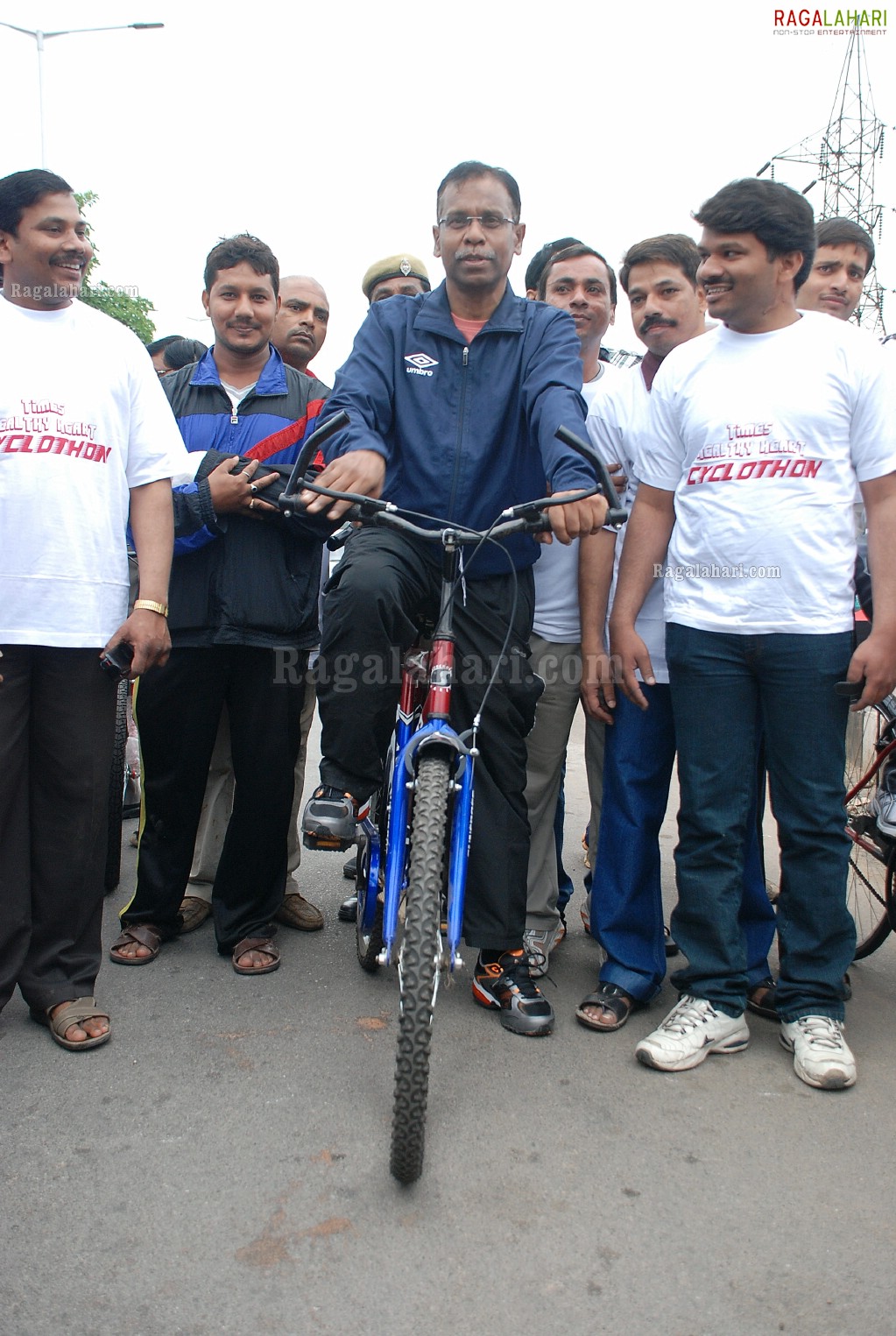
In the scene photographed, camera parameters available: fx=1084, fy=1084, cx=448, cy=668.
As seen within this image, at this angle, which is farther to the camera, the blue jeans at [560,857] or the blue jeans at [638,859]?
the blue jeans at [560,857]

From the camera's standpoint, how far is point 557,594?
149 inches

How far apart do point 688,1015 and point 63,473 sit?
7.80 feet

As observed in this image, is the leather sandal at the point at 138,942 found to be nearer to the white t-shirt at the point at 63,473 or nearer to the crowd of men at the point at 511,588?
the crowd of men at the point at 511,588

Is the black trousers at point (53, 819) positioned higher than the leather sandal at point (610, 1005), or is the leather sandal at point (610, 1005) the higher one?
the black trousers at point (53, 819)

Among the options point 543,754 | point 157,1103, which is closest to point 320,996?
point 157,1103

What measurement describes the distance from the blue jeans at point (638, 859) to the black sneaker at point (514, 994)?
28 centimetres

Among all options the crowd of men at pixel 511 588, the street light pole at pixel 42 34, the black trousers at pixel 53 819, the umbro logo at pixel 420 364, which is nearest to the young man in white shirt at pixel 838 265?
the crowd of men at pixel 511 588

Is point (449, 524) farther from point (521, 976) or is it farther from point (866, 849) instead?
point (866, 849)

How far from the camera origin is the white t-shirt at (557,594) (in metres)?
3.77

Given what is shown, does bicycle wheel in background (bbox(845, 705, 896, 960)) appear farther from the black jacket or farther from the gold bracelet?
the gold bracelet

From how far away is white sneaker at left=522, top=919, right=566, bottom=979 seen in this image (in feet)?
12.0

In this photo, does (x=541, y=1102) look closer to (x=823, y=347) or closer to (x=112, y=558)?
(x=112, y=558)

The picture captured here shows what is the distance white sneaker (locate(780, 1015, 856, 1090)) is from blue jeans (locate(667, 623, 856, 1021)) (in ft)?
0.13

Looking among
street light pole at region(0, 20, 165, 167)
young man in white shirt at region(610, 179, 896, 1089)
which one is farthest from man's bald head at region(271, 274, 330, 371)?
street light pole at region(0, 20, 165, 167)
